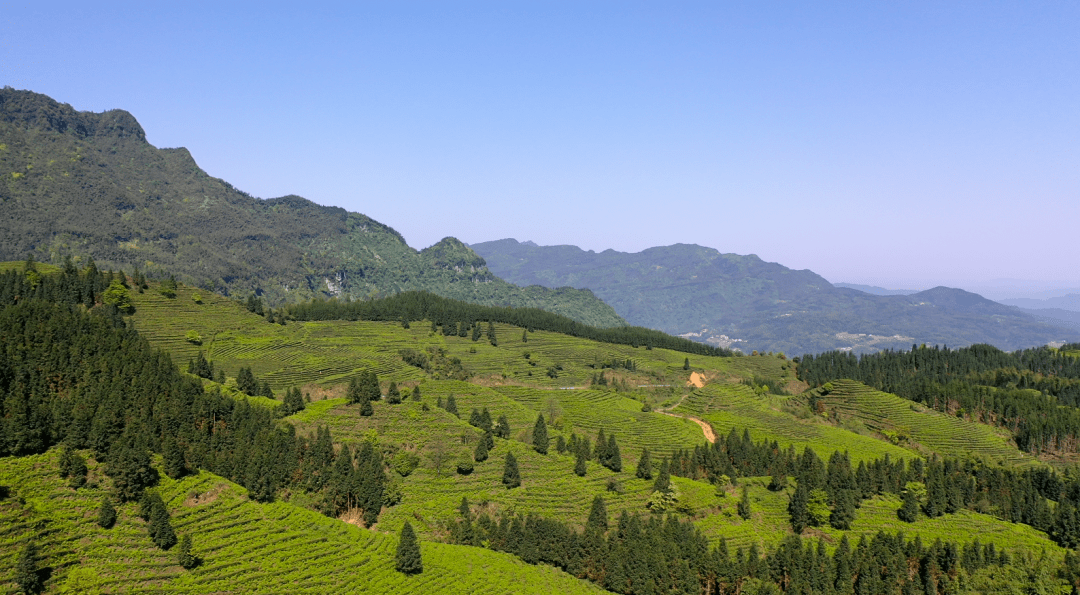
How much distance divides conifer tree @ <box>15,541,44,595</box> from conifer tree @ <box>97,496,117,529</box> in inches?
259

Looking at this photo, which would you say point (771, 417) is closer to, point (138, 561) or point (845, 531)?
point (845, 531)

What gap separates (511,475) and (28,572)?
166 feet

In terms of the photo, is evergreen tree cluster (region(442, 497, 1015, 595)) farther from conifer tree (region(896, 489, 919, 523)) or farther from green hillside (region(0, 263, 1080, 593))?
conifer tree (region(896, 489, 919, 523))

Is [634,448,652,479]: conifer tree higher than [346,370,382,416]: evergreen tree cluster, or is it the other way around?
[346,370,382,416]: evergreen tree cluster

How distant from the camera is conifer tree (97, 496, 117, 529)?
58.8m

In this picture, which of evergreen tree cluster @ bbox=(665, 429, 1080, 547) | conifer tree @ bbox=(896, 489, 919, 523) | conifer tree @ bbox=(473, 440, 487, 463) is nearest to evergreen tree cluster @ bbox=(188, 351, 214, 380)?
conifer tree @ bbox=(473, 440, 487, 463)

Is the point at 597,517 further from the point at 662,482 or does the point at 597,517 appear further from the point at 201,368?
the point at 201,368

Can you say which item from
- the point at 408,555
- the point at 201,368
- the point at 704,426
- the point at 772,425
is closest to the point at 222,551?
the point at 408,555

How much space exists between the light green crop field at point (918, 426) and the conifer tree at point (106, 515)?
136 m

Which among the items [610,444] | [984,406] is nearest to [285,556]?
[610,444]

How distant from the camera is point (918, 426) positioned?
14588 centimetres

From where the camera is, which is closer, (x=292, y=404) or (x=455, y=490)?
(x=455, y=490)

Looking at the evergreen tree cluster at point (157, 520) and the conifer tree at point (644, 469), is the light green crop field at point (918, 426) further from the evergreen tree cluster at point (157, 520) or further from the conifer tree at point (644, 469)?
the evergreen tree cluster at point (157, 520)

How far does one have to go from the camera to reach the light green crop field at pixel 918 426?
136 metres
